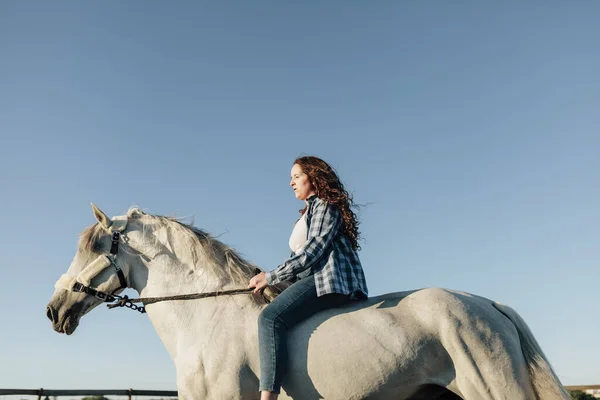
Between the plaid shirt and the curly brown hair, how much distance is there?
2.0 inches

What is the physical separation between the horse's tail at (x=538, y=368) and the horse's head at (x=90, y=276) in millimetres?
3536

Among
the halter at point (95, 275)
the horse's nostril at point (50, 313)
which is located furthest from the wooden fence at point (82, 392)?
the halter at point (95, 275)

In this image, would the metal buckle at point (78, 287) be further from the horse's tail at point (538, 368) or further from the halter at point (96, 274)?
the horse's tail at point (538, 368)

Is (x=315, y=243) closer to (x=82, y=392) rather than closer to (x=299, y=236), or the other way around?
(x=299, y=236)

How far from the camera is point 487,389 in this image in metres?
3.64

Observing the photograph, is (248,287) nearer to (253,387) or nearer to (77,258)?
(253,387)

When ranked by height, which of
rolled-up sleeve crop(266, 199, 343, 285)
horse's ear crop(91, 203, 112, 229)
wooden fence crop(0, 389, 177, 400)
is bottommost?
wooden fence crop(0, 389, 177, 400)

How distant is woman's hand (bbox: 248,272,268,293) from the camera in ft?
13.6

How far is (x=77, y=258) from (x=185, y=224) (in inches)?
43.5

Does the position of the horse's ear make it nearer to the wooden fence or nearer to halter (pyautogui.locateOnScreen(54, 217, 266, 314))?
halter (pyautogui.locateOnScreen(54, 217, 266, 314))

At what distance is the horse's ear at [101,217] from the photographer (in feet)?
15.9

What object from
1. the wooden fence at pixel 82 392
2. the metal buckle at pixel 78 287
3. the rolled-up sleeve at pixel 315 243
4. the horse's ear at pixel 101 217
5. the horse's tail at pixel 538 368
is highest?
the horse's ear at pixel 101 217

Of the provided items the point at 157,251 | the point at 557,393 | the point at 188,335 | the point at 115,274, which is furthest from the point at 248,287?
the point at 557,393

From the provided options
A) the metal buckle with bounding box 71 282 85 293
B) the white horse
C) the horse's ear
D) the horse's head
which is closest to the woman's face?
the white horse
